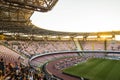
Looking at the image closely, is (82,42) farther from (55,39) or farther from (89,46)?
(55,39)

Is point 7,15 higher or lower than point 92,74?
higher

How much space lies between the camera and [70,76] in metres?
28.1

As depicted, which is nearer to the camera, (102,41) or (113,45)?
(113,45)

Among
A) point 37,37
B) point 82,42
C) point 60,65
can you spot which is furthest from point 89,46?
point 60,65

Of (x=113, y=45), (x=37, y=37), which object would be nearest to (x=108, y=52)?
(x=113, y=45)

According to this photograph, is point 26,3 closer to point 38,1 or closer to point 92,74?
point 38,1

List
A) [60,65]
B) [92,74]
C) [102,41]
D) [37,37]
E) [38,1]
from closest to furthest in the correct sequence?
[38,1] → [92,74] → [60,65] → [37,37] → [102,41]

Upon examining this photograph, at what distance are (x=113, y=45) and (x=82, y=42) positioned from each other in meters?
12.9

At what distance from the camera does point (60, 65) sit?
3516 centimetres

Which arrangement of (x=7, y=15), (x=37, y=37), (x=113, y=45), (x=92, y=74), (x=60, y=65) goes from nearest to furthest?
(x=7, y=15) < (x=92, y=74) < (x=60, y=65) < (x=37, y=37) < (x=113, y=45)

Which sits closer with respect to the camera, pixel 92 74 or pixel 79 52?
pixel 92 74

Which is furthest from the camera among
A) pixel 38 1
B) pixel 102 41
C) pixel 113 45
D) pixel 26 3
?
pixel 102 41

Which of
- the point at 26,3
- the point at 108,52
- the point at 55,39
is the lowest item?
the point at 108,52

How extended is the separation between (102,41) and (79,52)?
11840 mm
